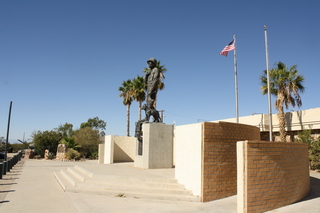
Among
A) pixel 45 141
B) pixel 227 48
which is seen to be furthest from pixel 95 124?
pixel 227 48

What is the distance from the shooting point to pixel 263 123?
18078mm

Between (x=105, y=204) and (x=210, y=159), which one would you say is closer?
(x=105, y=204)

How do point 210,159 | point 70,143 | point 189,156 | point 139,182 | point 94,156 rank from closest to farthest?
point 210,159, point 189,156, point 139,182, point 94,156, point 70,143

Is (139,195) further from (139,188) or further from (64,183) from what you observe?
(64,183)

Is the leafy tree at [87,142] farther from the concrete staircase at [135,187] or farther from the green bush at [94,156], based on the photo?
the concrete staircase at [135,187]

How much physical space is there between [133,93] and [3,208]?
822 inches

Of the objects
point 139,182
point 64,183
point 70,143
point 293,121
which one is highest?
point 293,121

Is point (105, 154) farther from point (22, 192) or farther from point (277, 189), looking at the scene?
point (277, 189)

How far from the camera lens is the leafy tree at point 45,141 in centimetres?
3153

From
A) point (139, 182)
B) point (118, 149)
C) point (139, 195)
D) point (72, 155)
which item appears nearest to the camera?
point (139, 195)

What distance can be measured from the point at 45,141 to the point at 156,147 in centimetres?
2425

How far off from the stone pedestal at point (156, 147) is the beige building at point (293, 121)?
28.8 ft

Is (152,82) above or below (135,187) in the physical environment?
above

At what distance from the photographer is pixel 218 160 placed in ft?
24.4
